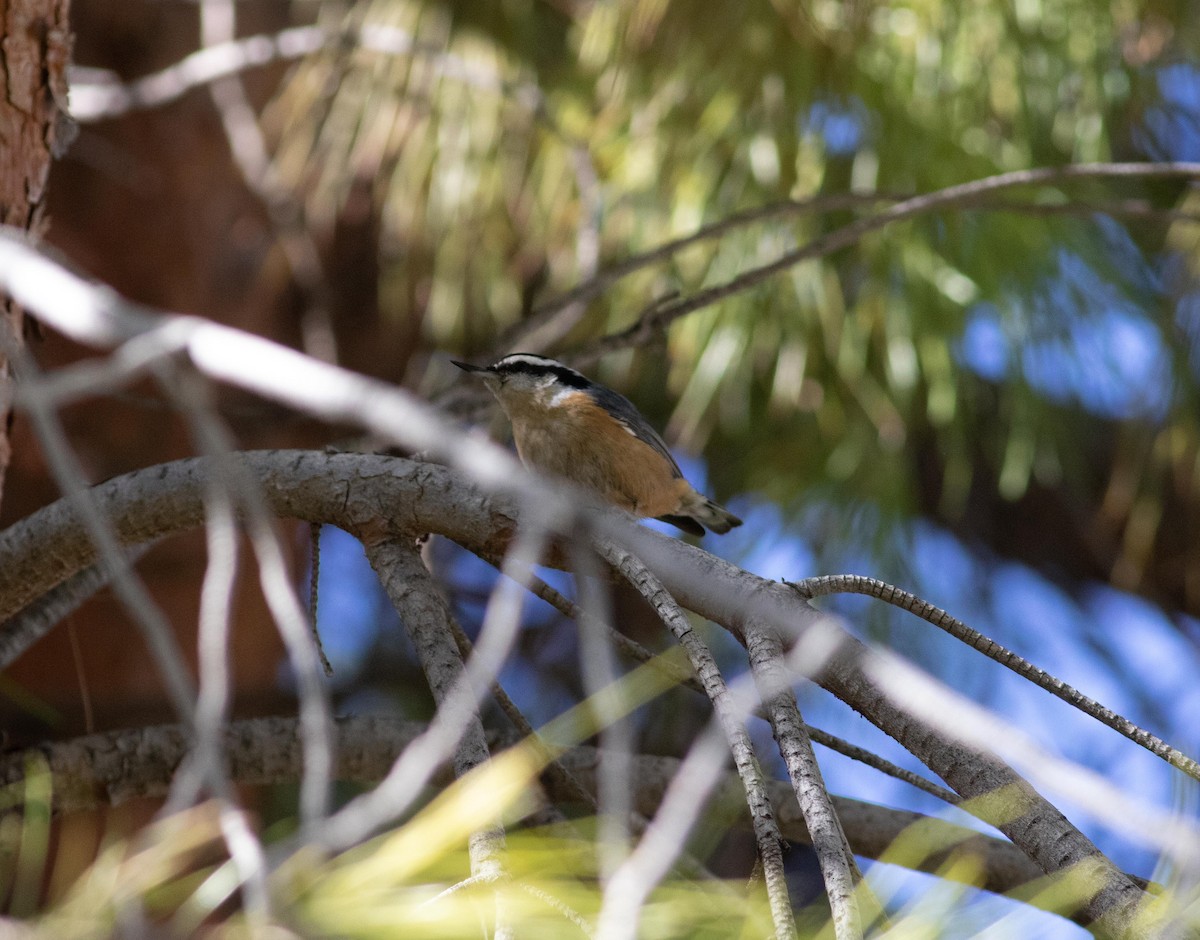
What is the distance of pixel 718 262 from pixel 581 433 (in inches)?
17.9

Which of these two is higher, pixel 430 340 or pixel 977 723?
pixel 430 340

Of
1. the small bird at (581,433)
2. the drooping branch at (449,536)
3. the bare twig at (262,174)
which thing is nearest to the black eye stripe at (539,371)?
the small bird at (581,433)

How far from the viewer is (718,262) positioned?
8.14ft

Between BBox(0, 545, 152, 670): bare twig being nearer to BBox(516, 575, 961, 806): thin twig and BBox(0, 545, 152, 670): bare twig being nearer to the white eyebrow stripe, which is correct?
BBox(516, 575, 961, 806): thin twig

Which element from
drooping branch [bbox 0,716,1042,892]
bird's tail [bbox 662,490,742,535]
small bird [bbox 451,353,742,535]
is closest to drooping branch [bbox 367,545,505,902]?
drooping branch [bbox 0,716,1042,892]

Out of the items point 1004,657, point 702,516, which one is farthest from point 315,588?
point 702,516

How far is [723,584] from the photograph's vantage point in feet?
3.58

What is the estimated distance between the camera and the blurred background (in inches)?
95.2

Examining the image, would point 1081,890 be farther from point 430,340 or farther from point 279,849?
point 430,340

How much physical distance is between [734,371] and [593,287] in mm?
735

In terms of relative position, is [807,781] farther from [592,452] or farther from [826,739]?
[592,452]

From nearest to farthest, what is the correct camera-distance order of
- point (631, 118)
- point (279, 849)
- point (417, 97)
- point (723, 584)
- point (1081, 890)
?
point (279, 849)
point (1081, 890)
point (723, 584)
point (631, 118)
point (417, 97)

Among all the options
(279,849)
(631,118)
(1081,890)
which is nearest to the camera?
(279,849)

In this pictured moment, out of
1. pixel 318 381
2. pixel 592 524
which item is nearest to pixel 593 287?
pixel 592 524
